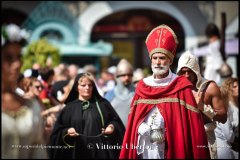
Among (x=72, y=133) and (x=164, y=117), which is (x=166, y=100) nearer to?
(x=164, y=117)

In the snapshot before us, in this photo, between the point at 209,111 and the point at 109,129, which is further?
the point at 109,129

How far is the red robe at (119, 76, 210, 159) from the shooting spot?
426 centimetres

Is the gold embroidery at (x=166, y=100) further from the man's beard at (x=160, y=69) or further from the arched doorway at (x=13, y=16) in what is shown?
the arched doorway at (x=13, y=16)

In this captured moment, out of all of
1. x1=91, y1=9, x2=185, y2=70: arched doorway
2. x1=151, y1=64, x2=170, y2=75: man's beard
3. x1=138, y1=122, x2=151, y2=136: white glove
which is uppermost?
x1=91, y1=9, x2=185, y2=70: arched doorway

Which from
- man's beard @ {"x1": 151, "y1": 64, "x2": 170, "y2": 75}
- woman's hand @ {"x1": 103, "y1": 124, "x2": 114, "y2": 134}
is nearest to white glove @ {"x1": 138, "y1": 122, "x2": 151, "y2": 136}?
man's beard @ {"x1": 151, "y1": 64, "x2": 170, "y2": 75}

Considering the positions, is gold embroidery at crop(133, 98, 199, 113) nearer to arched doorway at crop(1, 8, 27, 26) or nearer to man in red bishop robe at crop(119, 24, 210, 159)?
man in red bishop robe at crop(119, 24, 210, 159)

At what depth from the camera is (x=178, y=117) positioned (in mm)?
4277

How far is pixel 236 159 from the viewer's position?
5543mm

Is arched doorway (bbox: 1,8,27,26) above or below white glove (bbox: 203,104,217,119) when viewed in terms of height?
above

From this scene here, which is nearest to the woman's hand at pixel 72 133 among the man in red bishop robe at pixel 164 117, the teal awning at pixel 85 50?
the man in red bishop robe at pixel 164 117

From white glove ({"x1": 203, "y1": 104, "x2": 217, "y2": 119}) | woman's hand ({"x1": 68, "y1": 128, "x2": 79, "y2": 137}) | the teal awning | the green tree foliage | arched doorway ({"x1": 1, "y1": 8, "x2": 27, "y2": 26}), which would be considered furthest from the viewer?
arched doorway ({"x1": 1, "y1": 8, "x2": 27, "y2": 26})

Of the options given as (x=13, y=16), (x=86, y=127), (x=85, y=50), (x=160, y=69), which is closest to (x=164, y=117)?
(x=160, y=69)

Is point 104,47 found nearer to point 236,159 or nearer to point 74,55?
point 74,55

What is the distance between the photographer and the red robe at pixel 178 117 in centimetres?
426
